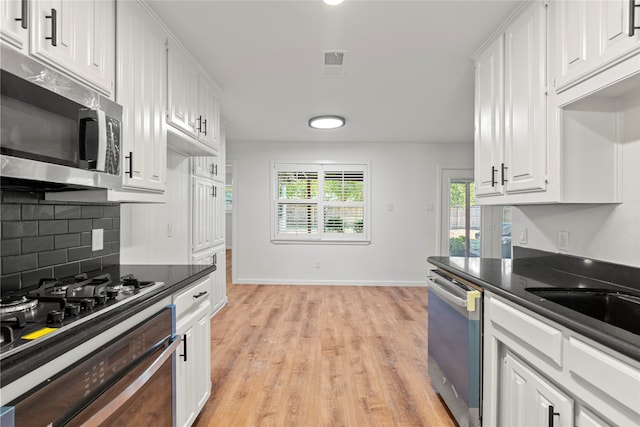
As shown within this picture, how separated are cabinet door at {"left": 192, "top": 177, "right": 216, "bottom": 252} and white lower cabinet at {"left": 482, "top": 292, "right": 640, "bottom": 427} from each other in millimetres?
2729

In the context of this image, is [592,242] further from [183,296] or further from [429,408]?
[183,296]

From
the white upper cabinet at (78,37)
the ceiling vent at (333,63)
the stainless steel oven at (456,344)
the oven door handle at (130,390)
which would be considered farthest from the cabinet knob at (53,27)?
the stainless steel oven at (456,344)

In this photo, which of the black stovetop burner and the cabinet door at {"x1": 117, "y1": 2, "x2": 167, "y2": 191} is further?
the cabinet door at {"x1": 117, "y1": 2, "x2": 167, "y2": 191}

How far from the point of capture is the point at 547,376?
122 centimetres

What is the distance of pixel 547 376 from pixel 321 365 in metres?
1.78

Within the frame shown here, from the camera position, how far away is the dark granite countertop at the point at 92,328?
0.77 metres

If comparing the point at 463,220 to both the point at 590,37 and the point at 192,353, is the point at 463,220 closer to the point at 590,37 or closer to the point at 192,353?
the point at 590,37

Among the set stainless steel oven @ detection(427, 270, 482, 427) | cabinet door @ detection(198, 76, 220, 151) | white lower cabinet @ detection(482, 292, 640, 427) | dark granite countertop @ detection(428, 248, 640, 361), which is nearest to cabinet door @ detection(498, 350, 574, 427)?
white lower cabinet @ detection(482, 292, 640, 427)

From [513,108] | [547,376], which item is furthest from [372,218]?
[547,376]

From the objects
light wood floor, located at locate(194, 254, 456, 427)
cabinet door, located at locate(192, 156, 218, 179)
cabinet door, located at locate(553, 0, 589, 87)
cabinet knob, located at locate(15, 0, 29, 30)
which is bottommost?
light wood floor, located at locate(194, 254, 456, 427)

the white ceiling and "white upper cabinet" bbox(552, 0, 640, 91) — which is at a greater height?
the white ceiling

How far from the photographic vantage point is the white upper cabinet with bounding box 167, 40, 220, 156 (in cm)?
216

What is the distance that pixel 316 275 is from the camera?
5.56 meters

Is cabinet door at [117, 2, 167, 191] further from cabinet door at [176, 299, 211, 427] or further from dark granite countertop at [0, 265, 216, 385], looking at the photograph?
cabinet door at [176, 299, 211, 427]
